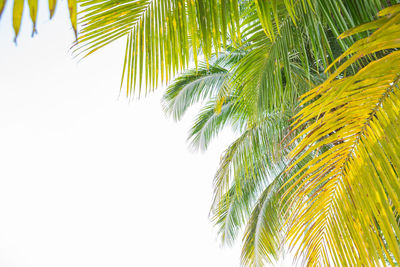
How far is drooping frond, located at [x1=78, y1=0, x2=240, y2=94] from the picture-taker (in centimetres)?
72

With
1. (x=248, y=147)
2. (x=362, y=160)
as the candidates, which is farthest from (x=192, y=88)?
(x=362, y=160)

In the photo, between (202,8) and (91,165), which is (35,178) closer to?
(91,165)

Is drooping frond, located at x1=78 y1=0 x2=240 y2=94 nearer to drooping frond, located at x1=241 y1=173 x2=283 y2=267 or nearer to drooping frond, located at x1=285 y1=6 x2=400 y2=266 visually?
drooping frond, located at x1=285 y1=6 x2=400 y2=266

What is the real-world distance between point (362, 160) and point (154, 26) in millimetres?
564

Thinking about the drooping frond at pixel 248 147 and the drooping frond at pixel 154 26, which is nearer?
the drooping frond at pixel 154 26

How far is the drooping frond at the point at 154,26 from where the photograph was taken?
723mm

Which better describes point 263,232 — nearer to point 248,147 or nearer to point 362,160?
point 248,147

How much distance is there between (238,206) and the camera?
4332 mm

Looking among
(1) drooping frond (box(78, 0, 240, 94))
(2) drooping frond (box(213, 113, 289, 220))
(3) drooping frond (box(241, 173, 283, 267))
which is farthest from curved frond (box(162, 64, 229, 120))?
(1) drooping frond (box(78, 0, 240, 94))

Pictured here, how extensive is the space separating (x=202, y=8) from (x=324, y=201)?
21.1 inches

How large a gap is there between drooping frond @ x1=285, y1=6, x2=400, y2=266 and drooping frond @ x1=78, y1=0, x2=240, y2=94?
11.1 inches

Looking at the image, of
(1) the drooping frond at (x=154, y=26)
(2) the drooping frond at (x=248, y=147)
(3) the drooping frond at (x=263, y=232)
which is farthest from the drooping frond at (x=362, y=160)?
(3) the drooping frond at (x=263, y=232)

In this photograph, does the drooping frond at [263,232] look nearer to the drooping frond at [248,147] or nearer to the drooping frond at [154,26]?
the drooping frond at [248,147]

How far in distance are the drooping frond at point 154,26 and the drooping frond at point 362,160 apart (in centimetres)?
28
